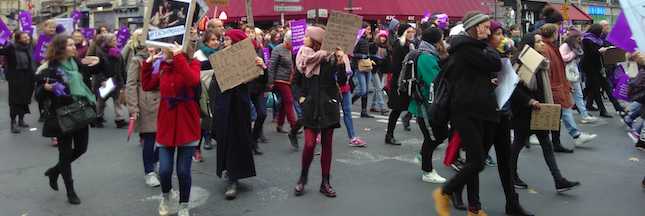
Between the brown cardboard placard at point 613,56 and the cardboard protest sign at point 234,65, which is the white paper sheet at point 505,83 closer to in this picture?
the cardboard protest sign at point 234,65

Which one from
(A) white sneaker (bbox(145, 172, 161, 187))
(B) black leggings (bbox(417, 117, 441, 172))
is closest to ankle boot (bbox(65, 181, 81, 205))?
(A) white sneaker (bbox(145, 172, 161, 187))

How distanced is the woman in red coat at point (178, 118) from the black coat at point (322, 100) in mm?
1149

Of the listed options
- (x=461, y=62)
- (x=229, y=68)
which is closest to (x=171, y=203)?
(x=229, y=68)

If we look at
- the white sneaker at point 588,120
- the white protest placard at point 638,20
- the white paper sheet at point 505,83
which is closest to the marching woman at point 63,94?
the white paper sheet at point 505,83

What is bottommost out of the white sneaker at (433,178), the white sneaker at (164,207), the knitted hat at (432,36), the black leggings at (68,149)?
the white sneaker at (433,178)

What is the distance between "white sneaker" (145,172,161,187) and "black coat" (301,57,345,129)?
5.76 ft

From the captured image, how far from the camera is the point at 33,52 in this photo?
1090 centimetres

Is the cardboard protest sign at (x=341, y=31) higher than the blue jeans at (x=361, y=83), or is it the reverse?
the cardboard protest sign at (x=341, y=31)

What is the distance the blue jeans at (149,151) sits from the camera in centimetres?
638

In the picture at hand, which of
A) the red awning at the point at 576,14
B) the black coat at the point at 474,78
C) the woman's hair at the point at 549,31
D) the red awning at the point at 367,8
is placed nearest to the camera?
the black coat at the point at 474,78

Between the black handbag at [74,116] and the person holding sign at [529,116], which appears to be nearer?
the black handbag at [74,116]

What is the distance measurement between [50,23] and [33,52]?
2834 mm

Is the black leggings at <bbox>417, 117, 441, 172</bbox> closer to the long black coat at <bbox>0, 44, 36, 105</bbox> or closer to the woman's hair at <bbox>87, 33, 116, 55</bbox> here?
the woman's hair at <bbox>87, 33, 116, 55</bbox>

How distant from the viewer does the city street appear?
18.7 ft
